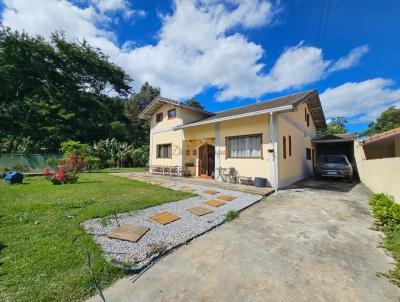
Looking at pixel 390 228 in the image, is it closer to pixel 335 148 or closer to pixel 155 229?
pixel 155 229

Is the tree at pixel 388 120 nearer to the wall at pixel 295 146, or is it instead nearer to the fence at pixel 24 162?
the wall at pixel 295 146

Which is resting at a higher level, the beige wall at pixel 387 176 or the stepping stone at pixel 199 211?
the beige wall at pixel 387 176

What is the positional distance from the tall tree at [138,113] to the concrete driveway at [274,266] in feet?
86.3

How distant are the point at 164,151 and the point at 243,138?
7.20 meters

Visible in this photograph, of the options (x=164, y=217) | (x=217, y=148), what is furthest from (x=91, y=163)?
(x=164, y=217)

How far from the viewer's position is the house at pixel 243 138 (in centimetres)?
929

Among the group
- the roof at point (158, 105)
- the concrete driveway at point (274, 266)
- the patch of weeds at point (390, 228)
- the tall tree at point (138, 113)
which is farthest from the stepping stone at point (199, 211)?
the tall tree at point (138, 113)

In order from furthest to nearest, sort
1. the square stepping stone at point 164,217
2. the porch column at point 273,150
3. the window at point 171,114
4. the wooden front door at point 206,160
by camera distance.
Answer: the window at point 171,114 → the wooden front door at point 206,160 → the porch column at point 273,150 → the square stepping stone at point 164,217

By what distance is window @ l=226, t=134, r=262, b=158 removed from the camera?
9844 millimetres

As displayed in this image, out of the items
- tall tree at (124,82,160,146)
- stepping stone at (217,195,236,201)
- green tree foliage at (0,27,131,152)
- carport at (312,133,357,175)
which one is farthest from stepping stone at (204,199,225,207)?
green tree foliage at (0,27,131,152)

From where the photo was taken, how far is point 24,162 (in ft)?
52.7

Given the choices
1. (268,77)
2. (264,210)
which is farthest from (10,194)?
(268,77)

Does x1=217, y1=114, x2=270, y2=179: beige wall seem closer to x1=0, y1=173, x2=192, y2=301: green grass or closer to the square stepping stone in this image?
x1=0, y1=173, x2=192, y2=301: green grass

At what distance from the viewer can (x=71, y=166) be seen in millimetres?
11203
